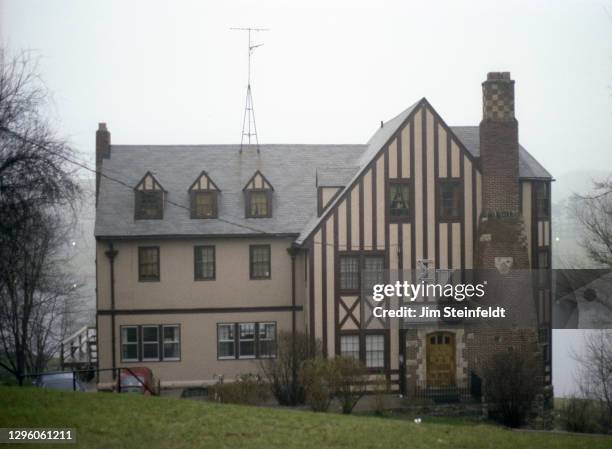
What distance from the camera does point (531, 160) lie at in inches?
983

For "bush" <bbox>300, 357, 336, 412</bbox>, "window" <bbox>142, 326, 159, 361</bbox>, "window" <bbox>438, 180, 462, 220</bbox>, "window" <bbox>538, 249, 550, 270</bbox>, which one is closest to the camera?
"bush" <bbox>300, 357, 336, 412</bbox>

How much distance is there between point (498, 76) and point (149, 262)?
13.7 metres

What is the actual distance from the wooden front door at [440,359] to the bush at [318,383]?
168 inches

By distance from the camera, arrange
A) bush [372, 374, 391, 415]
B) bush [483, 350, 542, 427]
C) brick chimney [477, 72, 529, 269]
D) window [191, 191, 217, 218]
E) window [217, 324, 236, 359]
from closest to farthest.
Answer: bush [483, 350, 542, 427], bush [372, 374, 391, 415], brick chimney [477, 72, 529, 269], window [217, 324, 236, 359], window [191, 191, 217, 218]

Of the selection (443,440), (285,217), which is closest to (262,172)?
(285,217)

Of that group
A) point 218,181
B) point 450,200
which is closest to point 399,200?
point 450,200

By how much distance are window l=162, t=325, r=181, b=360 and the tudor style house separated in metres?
0.04

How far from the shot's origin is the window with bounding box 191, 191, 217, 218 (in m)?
25.5

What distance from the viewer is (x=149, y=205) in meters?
25.4

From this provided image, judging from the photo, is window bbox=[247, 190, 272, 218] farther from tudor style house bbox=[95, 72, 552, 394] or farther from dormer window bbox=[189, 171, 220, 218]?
dormer window bbox=[189, 171, 220, 218]

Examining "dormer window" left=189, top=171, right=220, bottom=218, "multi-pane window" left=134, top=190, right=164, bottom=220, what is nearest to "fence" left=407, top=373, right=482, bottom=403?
"dormer window" left=189, top=171, right=220, bottom=218

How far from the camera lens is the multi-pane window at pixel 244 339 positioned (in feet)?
82.0

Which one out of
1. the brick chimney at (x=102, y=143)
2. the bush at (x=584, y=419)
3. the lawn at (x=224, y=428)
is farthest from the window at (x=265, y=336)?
the bush at (x=584, y=419)

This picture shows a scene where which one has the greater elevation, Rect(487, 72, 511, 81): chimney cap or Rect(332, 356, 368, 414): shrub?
Rect(487, 72, 511, 81): chimney cap
